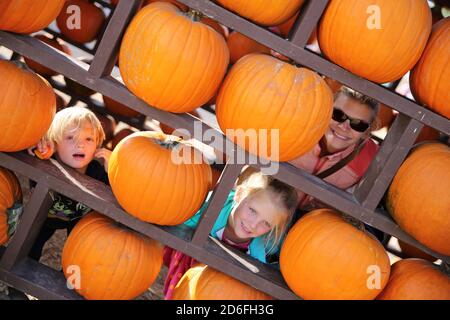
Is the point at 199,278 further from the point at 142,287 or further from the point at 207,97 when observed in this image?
the point at 207,97

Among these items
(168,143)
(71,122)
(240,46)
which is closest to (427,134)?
(240,46)

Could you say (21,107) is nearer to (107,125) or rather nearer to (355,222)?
(355,222)

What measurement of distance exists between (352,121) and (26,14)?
1790mm

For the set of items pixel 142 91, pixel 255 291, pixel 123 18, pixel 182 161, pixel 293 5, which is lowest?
pixel 255 291

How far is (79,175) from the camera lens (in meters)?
2.85

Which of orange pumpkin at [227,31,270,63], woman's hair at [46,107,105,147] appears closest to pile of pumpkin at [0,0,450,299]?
woman's hair at [46,107,105,147]

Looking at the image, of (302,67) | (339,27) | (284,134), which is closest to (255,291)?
(284,134)

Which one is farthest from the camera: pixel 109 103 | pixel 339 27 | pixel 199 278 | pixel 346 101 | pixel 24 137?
pixel 109 103

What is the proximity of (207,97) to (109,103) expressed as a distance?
2.24m

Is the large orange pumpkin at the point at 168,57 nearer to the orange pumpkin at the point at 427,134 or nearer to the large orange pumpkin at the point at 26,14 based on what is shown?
the large orange pumpkin at the point at 26,14

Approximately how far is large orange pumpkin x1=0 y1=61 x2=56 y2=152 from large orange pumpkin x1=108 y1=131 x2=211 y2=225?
35 cm

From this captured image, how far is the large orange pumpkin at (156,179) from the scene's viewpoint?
261cm

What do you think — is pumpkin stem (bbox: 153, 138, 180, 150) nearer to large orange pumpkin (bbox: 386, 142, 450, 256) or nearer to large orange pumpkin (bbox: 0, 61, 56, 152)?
large orange pumpkin (bbox: 0, 61, 56, 152)

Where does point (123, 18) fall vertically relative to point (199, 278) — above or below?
above
